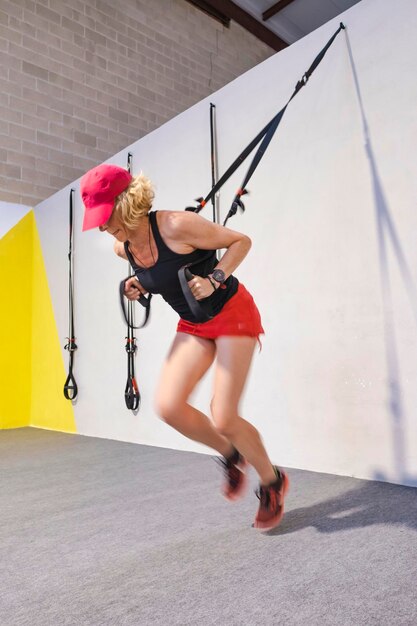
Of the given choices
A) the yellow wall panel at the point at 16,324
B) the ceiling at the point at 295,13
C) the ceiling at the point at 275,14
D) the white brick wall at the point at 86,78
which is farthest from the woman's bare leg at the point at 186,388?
the ceiling at the point at 295,13

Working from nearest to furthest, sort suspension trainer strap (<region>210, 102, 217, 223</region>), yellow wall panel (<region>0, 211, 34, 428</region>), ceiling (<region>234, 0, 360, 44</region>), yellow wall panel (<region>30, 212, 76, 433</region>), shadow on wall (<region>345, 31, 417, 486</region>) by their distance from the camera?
shadow on wall (<region>345, 31, 417, 486</region>)
suspension trainer strap (<region>210, 102, 217, 223</region>)
yellow wall panel (<region>30, 212, 76, 433</region>)
yellow wall panel (<region>0, 211, 34, 428</region>)
ceiling (<region>234, 0, 360, 44</region>)

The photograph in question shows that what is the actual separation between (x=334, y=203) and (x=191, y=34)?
532 cm

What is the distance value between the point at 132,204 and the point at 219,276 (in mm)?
356

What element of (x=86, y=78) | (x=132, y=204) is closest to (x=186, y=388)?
(x=132, y=204)

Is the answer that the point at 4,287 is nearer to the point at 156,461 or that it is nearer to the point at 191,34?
the point at 156,461

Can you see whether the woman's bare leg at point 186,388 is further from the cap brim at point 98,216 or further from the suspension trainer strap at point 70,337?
the suspension trainer strap at point 70,337

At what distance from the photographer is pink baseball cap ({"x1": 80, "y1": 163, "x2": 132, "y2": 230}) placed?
159cm

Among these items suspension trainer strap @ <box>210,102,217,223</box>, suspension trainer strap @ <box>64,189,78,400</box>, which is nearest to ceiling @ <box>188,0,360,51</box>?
suspension trainer strap @ <box>64,189,78,400</box>

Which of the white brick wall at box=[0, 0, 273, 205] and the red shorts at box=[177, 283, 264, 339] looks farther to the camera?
the white brick wall at box=[0, 0, 273, 205]

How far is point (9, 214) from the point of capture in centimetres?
523

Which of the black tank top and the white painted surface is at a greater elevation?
the white painted surface

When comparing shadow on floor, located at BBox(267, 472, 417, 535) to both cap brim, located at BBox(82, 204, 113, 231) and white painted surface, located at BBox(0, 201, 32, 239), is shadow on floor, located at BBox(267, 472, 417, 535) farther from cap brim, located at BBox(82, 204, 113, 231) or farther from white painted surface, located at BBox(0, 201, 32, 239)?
white painted surface, located at BBox(0, 201, 32, 239)

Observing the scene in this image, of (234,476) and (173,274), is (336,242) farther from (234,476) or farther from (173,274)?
(234,476)

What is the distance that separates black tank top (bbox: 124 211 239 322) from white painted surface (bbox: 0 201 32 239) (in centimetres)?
386
